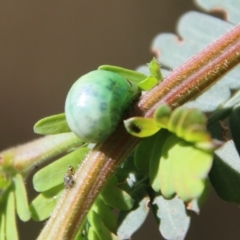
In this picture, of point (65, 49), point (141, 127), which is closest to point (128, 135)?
point (141, 127)

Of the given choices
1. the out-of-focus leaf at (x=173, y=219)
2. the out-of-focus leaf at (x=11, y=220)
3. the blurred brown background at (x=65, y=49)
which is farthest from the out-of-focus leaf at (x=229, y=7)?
the blurred brown background at (x=65, y=49)

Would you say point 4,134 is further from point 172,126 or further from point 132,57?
point 172,126

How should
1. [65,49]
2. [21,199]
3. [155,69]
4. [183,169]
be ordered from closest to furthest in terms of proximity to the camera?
[183,169] < [155,69] < [21,199] < [65,49]

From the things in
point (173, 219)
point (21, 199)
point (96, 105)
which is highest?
point (96, 105)

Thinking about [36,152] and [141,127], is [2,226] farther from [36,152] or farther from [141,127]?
[141,127]

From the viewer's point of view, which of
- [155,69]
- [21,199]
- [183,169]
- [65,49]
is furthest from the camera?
[65,49]

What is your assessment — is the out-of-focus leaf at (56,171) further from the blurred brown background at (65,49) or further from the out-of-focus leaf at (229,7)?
the blurred brown background at (65,49)

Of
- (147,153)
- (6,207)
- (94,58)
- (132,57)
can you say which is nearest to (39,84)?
(94,58)

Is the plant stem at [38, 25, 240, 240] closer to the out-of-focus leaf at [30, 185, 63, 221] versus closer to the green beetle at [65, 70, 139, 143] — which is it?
the green beetle at [65, 70, 139, 143]
